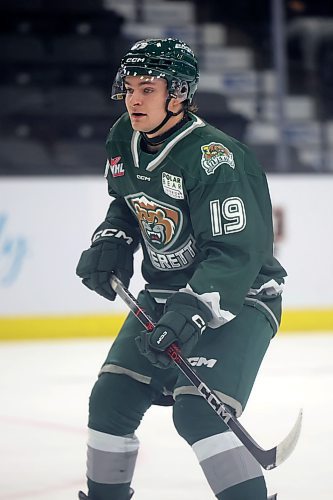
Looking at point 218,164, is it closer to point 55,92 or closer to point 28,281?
point 28,281

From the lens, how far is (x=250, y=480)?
2021mm

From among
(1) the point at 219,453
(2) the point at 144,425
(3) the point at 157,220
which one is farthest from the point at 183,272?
(2) the point at 144,425

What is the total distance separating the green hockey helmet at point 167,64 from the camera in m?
2.16

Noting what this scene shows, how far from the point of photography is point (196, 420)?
6.66 ft

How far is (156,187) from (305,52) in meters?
4.63

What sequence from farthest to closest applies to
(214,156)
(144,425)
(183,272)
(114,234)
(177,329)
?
(144,425), (114,234), (183,272), (214,156), (177,329)

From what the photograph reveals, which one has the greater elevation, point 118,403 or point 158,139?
point 158,139

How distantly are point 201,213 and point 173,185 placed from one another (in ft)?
0.31

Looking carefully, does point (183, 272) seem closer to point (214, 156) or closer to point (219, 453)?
point (214, 156)

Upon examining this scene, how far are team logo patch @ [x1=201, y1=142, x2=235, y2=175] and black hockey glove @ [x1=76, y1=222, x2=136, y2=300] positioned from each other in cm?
34

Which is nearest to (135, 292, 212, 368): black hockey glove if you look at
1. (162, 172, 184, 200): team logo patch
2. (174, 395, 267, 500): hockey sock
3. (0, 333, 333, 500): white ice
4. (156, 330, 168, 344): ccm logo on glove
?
(156, 330, 168, 344): ccm logo on glove

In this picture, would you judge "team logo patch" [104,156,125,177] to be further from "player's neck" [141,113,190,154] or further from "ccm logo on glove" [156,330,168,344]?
"ccm logo on glove" [156,330,168,344]

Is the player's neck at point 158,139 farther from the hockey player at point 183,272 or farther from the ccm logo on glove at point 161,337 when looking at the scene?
the ccm logo on glove at point 161,337

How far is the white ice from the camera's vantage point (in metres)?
2.74
